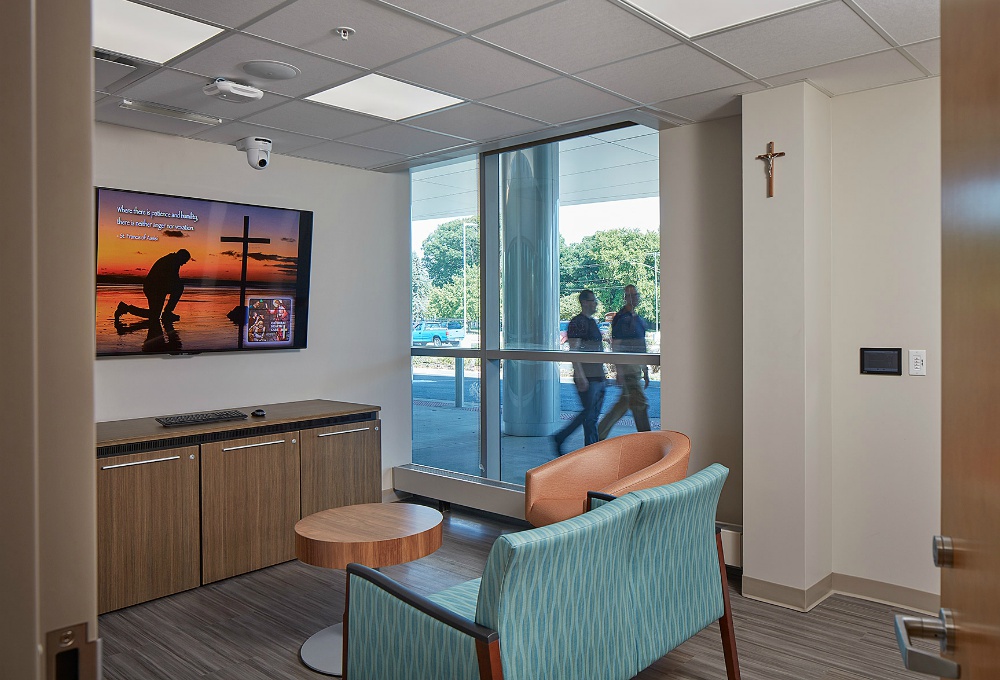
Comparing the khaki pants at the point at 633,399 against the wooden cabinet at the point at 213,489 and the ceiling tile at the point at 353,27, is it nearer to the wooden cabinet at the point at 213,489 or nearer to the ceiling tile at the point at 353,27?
the wooden cabinet at the point at 213,489

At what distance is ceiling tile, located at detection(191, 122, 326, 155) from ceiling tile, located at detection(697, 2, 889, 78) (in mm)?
2574

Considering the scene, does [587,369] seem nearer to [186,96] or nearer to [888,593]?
[888,593]

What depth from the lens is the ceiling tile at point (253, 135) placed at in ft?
14.2

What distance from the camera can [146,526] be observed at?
12.4 ft

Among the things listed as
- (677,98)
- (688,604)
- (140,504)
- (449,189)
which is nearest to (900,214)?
(677,98)

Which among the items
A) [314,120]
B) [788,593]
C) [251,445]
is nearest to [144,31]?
[314,120]

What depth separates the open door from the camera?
2.61ft

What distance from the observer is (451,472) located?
561 cm

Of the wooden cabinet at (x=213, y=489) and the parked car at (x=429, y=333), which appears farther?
the parked car at (x=429, y=333)

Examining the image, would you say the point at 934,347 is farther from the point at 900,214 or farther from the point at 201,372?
the point at 201,372

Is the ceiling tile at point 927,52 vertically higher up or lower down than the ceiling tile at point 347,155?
lower down

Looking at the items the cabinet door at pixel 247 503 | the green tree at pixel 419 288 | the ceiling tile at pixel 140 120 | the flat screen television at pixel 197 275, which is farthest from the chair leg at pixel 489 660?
the green tree at pixel 419 288

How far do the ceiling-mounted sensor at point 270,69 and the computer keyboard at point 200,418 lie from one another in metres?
1.93

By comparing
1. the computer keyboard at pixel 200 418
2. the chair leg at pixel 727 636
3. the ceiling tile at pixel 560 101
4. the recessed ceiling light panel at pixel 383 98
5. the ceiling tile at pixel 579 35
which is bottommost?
the chair leg at pixel 727 636
